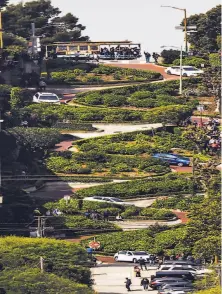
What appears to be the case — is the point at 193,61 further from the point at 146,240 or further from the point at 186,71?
the point at 146,240

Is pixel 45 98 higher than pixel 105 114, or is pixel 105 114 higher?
pixel 45 98

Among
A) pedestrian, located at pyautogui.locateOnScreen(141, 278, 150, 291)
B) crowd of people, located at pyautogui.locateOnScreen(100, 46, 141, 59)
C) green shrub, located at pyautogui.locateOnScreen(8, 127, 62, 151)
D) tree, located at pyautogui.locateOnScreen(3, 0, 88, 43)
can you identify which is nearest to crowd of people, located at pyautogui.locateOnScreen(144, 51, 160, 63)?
crowd of people, located at pyautogui.locateOnScreen(100, 46, 141, 59)

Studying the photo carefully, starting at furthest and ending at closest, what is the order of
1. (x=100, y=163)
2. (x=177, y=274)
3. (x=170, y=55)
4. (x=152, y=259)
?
(x=170, y=55)
(x=100, y=163)
(x=152, y=259)
(x=177, y=274)

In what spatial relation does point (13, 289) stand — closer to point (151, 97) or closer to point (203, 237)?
point (203, 237)

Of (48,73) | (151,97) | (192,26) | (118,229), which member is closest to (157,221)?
(118,229)

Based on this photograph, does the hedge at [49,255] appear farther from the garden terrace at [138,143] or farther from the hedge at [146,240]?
the garden terrace at [138,143]

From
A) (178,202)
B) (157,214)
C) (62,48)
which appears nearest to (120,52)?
(62,48)
